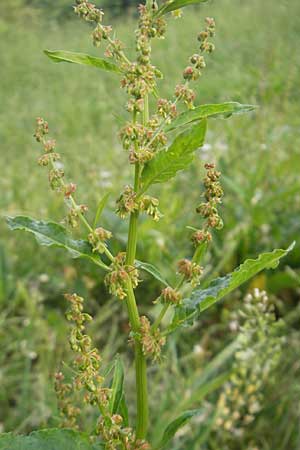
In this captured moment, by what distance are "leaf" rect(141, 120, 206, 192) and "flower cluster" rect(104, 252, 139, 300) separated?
93 mm

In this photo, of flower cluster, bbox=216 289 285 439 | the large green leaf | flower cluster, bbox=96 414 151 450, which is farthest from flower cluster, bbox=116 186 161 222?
flower cluster, bbox=216 289 285 439

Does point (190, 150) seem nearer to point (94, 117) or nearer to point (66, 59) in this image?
point (66, 59)

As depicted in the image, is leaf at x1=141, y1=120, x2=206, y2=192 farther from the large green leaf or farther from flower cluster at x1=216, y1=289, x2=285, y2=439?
flower cluster at x1=216, y1=289, x2=285, y2=439

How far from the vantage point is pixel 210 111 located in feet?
2.48

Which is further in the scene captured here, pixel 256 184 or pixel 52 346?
pixel 256 184

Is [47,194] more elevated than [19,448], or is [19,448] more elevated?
[47,194]

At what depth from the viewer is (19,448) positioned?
0.81 meters

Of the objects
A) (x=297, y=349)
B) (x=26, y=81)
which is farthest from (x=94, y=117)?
(x=297, y=349)

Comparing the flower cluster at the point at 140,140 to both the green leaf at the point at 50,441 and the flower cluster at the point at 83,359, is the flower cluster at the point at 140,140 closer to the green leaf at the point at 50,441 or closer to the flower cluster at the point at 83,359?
the flower cluster at the point at 83,359

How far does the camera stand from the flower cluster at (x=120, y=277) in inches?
30.8

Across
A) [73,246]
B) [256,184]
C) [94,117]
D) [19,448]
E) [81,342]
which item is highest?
[94,117]

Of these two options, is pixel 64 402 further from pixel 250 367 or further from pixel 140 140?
pixel 250 367

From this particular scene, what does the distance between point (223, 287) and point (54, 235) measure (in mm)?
215

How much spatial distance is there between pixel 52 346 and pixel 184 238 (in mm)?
680
